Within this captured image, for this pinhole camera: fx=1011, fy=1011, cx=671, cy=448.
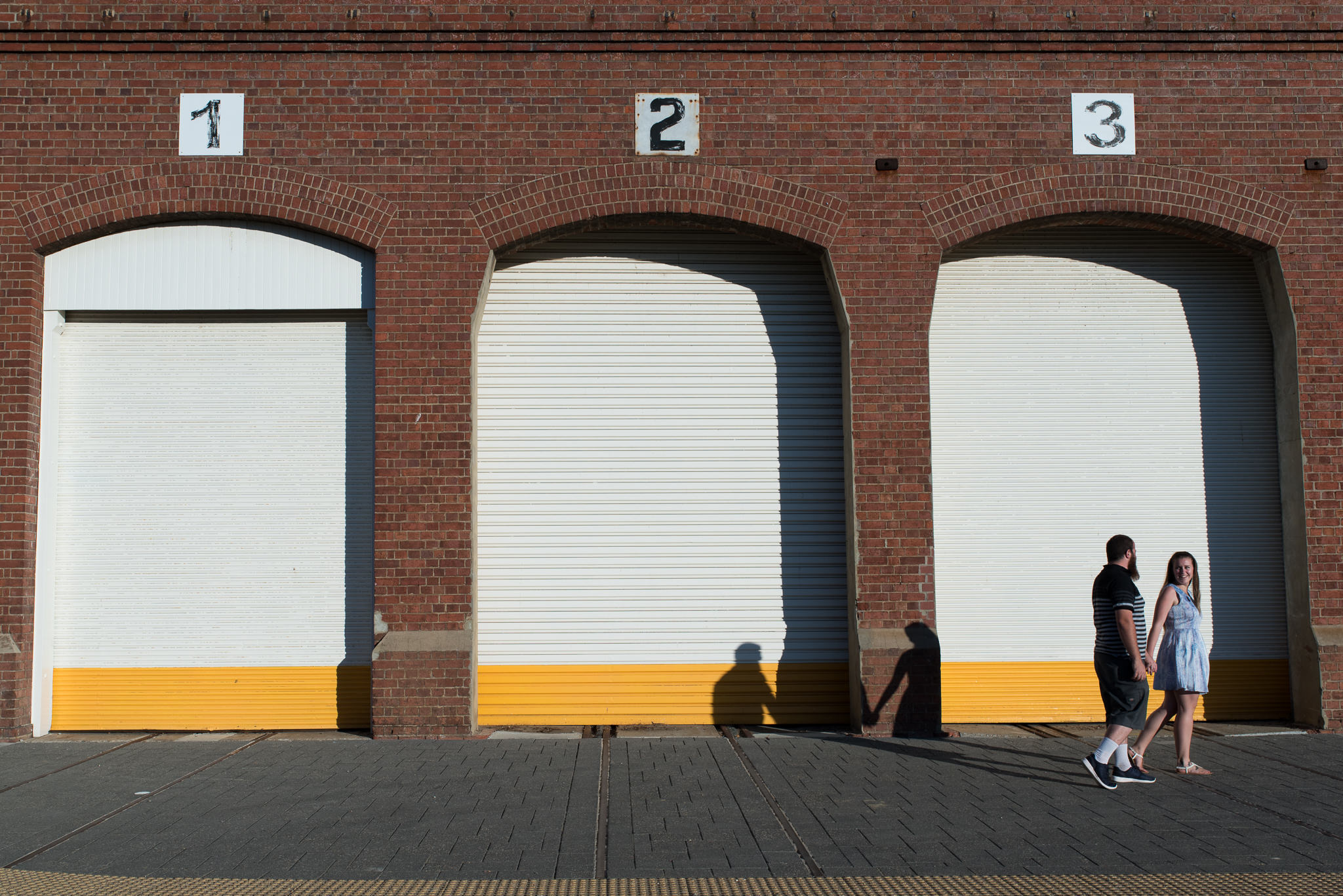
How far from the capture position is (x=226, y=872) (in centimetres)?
521

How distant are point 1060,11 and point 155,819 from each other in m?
10.5

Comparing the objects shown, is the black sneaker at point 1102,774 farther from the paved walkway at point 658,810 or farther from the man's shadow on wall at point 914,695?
the man's shadow on wall at point 914,695

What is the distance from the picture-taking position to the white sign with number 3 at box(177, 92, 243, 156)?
32.3 ft

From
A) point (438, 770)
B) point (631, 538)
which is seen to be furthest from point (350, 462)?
point (438, 770)

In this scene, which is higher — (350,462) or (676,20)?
(676,20)

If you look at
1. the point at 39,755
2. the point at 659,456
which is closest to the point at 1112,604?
the point at 659,456

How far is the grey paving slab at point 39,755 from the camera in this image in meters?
7.82

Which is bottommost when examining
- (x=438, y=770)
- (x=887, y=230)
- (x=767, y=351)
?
(x=438, y=770)

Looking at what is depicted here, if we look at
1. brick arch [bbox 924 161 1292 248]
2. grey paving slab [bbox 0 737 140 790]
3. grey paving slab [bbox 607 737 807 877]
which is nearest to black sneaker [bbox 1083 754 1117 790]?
grey paving slab [bbox 607 737 807 877]

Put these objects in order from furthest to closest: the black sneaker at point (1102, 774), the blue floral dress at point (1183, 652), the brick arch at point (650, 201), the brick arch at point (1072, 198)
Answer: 1. the brick arch at point (1072, 198)
2. the brick arch at point (650, 201)
3. the blue floral dress at point (1183, 652)
4. the black sneaker at point (1102, 774)

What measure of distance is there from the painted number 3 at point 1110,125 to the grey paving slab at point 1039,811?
227 inches

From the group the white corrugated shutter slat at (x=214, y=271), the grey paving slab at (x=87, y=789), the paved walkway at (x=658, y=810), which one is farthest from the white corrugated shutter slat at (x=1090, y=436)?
the grey paving slab at (x=87, y=789)

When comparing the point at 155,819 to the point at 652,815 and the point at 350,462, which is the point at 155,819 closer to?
the point at 652,815

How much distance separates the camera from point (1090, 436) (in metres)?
10.4
